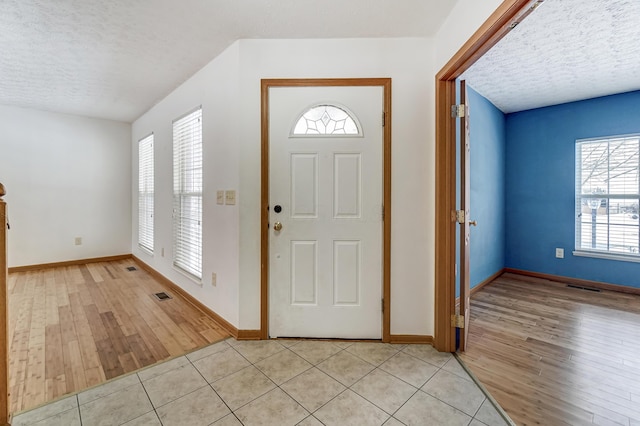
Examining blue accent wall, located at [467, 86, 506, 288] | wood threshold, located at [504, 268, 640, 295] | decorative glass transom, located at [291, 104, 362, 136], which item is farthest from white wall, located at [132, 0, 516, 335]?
wood threshold, located at [504, 268, 640, 295]

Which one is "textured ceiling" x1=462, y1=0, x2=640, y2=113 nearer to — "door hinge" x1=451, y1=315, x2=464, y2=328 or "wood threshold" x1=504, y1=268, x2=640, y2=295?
"door hinge" x1=451, y1=315, x2=464, y2=328

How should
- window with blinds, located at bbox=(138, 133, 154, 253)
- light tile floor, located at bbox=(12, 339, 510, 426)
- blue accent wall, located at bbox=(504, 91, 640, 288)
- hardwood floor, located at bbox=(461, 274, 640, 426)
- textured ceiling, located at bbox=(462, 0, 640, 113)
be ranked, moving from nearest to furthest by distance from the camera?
light tile floor, located at bbox=(12, 339, 510, 426)
hardwood floor, located at bbox=(461, 274, 640, 426)
textured ceiling, located at bbox=(462, 0, 640, 113)
blue accent wall, located at bbox=(504, 91, 640, 288)
window with blinds, located at bbox=(138, 133, 154, 253)

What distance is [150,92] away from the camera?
3.48 m

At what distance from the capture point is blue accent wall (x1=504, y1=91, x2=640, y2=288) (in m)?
3.53

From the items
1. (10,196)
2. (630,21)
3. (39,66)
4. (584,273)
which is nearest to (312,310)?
(630,21)

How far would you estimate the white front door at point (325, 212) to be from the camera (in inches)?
86.0

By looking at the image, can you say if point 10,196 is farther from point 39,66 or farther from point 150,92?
point 150,92

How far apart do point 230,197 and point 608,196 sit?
484 cm

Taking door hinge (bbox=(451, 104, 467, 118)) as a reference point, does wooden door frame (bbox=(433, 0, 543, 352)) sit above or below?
below

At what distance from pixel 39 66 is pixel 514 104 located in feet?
19.1

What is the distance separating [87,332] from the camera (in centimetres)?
238

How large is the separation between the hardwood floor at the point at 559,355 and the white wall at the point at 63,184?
18.9ft

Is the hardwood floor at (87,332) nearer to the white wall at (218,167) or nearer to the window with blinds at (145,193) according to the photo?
the white wall at (218,167)

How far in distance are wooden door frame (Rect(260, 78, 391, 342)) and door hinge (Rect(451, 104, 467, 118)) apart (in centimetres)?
47
